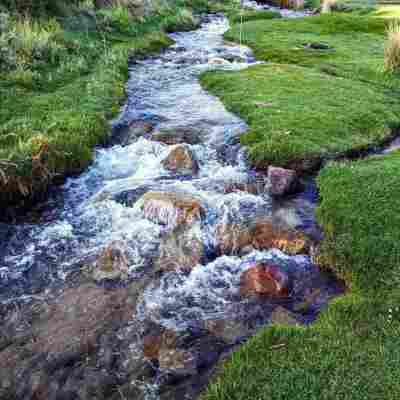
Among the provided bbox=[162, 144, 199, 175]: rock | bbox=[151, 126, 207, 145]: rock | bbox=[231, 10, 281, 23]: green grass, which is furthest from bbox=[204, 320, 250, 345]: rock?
bbox=[231, 10, 281, 23]: green grass

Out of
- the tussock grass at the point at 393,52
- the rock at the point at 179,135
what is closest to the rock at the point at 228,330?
the rock at the point at 179,135

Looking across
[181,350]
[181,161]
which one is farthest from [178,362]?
[181,161]

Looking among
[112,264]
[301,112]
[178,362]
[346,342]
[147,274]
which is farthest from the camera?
[301,112]

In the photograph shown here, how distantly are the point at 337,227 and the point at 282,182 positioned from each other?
2315 millimetres

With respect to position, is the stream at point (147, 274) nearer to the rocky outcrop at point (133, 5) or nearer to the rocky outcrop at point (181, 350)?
the rocky outcrop at point (181, 350)

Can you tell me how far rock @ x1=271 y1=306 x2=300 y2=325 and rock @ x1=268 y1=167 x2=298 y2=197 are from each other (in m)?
4.09

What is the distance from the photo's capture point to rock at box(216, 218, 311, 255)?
27.8 feet

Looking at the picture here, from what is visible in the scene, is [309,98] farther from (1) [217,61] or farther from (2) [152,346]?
(2) [152,346]

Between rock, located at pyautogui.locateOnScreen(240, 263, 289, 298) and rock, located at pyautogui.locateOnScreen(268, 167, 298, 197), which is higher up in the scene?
rock, located at pyautogui.locateOnScreen(268, 167, 298, 197)

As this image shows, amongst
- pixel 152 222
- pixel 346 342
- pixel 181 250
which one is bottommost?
pixel 181 250

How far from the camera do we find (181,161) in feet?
39.4

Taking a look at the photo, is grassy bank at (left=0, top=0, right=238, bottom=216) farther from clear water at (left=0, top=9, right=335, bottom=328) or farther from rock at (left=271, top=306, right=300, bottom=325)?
rock at (left=271, top=306, right=300, bottom=325)

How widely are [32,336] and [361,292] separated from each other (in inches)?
210

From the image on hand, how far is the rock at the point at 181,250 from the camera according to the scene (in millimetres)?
8234
